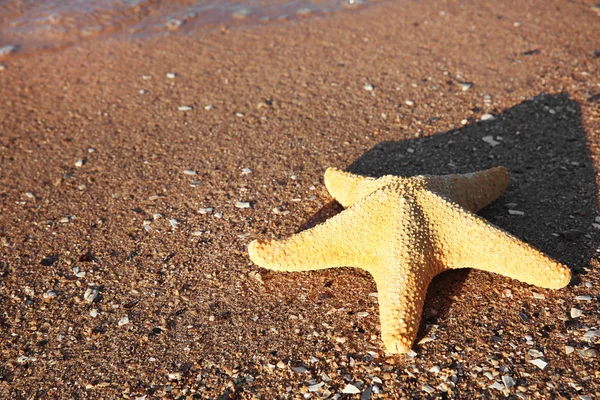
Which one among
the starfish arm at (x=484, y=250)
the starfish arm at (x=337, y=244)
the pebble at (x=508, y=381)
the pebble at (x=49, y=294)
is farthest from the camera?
the pebble at (x=49, y=294)

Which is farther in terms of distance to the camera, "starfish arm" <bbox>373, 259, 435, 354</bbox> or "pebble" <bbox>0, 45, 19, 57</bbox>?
"pebble" <bbox>0, 45, 19, 57</bbox>

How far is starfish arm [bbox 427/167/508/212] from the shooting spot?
3.30 m

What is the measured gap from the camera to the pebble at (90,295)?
11.0 feet

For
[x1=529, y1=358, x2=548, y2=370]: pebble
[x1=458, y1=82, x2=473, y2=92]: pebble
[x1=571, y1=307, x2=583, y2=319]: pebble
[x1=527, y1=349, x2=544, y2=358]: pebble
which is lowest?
[x1=571, y1=307, x2=583, y2=319]: pebble

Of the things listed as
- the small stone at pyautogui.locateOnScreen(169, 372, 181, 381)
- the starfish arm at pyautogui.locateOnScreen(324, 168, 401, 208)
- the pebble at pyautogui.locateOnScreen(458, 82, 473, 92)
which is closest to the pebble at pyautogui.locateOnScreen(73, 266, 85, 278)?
the small stone at pyautogui.locateOnScreen(169, 372, 181, 381)

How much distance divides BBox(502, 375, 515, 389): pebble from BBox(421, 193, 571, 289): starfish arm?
1.76 feet

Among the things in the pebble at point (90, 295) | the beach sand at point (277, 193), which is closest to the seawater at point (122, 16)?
the beach sand at point (277, 193)

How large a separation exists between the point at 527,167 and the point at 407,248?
170 cm

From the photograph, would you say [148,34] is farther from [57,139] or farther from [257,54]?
[57,139]

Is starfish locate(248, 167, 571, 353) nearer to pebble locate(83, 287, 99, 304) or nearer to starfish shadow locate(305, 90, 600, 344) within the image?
starfish shadow locate(305, 90, 600, 344)

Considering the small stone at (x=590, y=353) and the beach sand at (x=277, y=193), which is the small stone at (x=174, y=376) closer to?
the beach sand at (x=277, y=193)

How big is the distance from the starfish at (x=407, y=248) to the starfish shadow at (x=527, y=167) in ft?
1.01

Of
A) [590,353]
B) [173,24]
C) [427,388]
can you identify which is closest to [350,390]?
[427,388]

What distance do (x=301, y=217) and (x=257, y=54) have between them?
9.29ft
